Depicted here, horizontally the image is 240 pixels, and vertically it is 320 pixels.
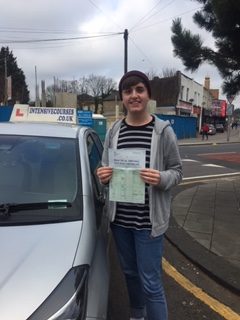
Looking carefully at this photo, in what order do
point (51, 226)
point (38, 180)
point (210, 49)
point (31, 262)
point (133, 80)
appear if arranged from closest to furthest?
point (31, 262), point (51, 226), point (133, 80), point (38, 180), point (210, 49)

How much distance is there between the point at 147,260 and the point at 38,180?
3.34 feet

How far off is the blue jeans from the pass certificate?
0.28 meters

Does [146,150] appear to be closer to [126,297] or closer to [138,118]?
[138,118]

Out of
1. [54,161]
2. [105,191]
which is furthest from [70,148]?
[105,191]

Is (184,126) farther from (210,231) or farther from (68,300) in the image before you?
(68,300)

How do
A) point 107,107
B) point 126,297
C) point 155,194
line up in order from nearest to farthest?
point 155,194 < point 126,297 < point 107,107

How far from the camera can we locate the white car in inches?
92.4

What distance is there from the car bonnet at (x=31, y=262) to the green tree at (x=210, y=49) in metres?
5.92

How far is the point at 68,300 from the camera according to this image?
2.35m

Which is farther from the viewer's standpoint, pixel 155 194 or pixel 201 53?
pixel 201 53

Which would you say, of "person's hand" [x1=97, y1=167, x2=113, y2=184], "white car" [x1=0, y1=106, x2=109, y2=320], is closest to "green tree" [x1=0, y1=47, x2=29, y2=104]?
"white car" [x1=0, y1=106, x2=109, y2=320]

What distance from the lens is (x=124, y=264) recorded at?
3.43 metres

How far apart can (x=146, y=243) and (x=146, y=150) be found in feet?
2.04

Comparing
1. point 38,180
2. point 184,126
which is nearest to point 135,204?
point 38,180
